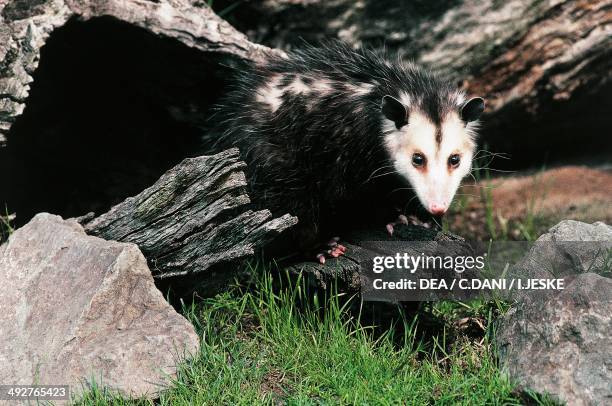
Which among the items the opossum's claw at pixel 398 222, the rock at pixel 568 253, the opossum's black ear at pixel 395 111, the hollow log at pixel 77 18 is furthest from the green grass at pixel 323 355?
the hollow log at pixel 77 18

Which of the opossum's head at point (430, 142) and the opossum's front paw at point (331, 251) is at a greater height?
the opossum's head at point (430, 142)

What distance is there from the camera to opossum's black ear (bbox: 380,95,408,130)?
338 centimetres

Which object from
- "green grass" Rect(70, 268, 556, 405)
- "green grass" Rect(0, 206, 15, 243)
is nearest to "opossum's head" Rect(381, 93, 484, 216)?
"green grass" Rect(70, 268, 556, 405)

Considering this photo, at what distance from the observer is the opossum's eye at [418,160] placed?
340cm

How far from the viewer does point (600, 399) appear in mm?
2730

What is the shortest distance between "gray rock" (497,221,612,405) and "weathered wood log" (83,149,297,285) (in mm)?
994

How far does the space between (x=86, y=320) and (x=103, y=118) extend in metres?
1.71

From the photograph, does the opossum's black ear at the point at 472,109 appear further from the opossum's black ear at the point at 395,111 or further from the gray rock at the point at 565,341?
the gray rock at the point at 565,341

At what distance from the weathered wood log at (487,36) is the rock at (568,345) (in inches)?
81.6

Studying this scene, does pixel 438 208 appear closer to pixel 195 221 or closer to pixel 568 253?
pixel 568 253

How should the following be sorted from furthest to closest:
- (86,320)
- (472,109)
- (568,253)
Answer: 1. (472,109)
2. (568,253)
3. (86,320)

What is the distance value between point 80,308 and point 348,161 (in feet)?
4.48

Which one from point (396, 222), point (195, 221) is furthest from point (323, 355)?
point (396, 222)

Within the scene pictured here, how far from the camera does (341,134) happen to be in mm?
3654
